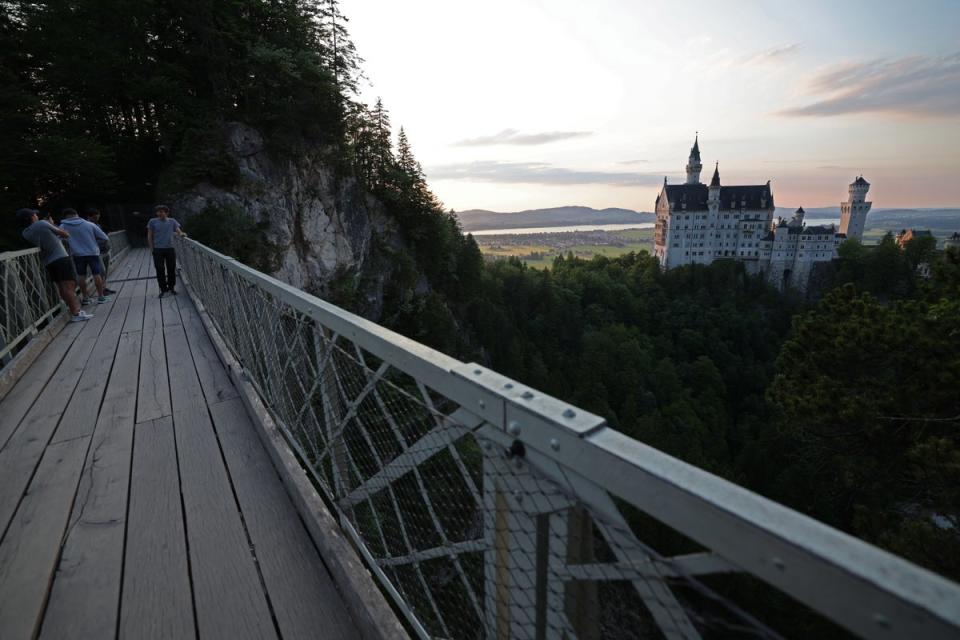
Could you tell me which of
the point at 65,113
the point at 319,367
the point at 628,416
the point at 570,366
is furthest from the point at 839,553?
the point at 570,366

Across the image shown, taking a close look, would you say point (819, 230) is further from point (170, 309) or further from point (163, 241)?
point (170, 309)

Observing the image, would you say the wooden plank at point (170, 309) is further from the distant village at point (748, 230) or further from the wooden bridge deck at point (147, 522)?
the distant village at point (748, 230)

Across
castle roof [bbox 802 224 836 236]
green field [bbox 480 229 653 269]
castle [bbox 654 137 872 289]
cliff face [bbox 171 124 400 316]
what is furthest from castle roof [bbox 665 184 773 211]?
green field [bbox 480 229 653 269]

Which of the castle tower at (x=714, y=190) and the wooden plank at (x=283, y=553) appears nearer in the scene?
the wooden plank at (x=283, y=553)

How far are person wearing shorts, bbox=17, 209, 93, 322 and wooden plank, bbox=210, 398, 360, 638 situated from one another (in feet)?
17.5

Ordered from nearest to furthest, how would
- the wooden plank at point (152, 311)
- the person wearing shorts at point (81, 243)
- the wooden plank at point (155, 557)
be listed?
the wooden plank at point (155, 557)
the wooden plank at point (152, 311)
the person wearing shorts at point (81, 243)

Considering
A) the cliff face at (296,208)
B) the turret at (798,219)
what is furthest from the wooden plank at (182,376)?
the turret at (798,219)

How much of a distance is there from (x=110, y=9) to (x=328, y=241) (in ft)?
39.0

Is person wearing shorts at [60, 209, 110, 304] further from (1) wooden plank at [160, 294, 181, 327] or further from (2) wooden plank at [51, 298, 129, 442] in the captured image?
(2) wooden plank at [51, 298, 129, 442]

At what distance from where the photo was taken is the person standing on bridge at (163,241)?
786 cm

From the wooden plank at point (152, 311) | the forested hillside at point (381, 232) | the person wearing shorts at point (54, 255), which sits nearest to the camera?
the person wearing shorts at point (54, 255)

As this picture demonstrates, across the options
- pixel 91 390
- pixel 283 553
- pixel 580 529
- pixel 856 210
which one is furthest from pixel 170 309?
pixel 856 210

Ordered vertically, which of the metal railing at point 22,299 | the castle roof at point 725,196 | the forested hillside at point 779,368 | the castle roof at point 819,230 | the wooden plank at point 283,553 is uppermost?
the castle roof at point 725,196

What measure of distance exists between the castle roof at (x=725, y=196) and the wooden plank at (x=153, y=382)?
248 feet
